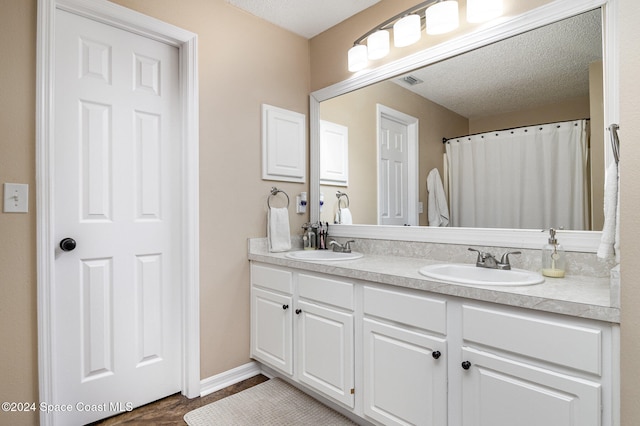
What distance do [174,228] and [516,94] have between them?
198cm

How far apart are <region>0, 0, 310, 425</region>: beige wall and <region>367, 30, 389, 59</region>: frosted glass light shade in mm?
669

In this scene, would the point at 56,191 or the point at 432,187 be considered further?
the point at 432,187

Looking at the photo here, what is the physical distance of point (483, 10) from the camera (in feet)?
5.35

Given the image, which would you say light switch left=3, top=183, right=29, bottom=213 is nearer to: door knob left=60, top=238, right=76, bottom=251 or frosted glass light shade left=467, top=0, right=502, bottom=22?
door knob left=60, top=238, right=76, bottom=251

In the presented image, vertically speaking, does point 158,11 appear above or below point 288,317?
above

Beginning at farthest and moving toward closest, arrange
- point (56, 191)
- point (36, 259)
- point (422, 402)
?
point (56, 191), point (36, 259), point (422, 402)

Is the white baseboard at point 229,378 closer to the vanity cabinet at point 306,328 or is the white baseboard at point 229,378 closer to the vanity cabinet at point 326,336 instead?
the vanity cabinet at point 306,328

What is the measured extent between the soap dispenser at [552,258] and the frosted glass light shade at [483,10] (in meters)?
1.09

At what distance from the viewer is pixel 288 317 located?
1.96 m

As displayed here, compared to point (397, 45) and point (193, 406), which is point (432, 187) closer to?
point (397, 45)

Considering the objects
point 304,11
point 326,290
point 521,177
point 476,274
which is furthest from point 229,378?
point 304,11

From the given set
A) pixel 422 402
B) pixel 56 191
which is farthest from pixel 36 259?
pixel 422 402

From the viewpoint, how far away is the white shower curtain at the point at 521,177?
1.49 m

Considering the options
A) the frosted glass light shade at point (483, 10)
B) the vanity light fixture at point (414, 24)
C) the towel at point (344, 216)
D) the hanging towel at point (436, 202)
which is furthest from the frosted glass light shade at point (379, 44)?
the towel at point (344, 216)
